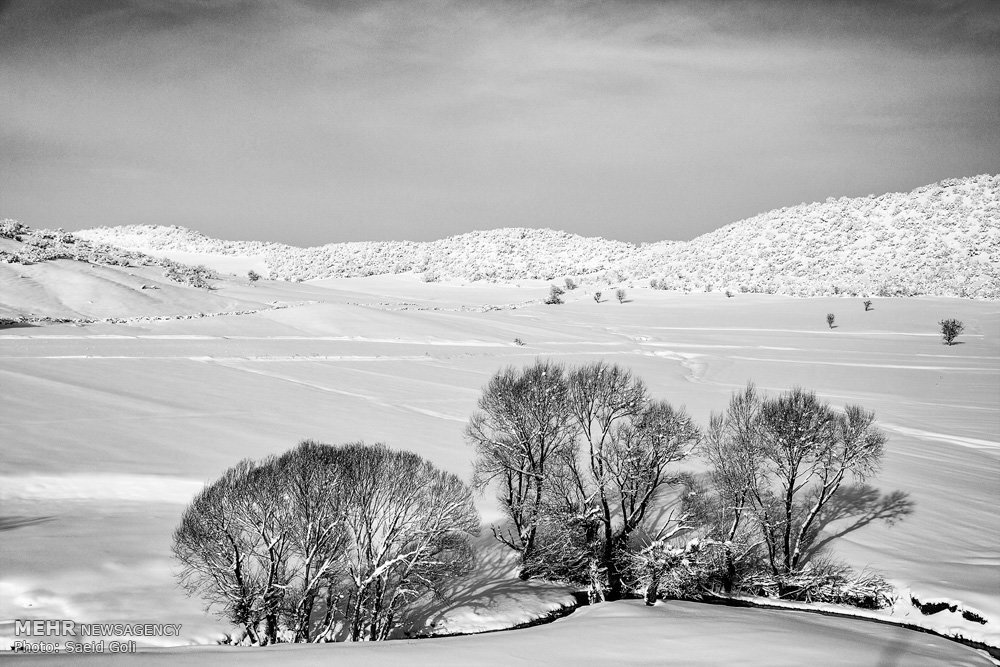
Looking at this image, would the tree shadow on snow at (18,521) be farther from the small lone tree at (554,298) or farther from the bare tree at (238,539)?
the small lone tree at (554,298)

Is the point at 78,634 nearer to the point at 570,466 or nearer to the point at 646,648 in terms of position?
the point at 646,648

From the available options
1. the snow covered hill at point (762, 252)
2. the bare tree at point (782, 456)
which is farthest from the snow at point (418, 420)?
the snow covered hill at point (762, 252)

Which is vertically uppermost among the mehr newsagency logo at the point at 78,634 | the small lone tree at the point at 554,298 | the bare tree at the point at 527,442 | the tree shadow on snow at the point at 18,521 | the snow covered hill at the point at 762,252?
the snow covered hill at the point at 762,252

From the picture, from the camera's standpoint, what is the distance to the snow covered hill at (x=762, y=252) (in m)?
74.1

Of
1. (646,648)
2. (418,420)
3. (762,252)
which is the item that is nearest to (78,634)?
(646,648)

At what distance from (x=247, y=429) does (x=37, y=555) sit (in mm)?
10716

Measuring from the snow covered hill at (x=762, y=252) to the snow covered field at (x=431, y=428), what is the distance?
17601mm

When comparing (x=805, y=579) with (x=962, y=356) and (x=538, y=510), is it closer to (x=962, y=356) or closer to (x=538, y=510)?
(x=538, y=510)

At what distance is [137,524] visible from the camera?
17188mm

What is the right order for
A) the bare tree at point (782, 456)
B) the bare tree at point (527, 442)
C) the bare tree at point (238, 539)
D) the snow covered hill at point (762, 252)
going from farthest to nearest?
the snow covered hill at point (762, 252) → the bare tree at point (782, 456) → the bare tree at point (527, 442) → the bare tree at point (238, 539)

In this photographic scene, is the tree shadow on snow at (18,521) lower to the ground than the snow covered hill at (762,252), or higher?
lower

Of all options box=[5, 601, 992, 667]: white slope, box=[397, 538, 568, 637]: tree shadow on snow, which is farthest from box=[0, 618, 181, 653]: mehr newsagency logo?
box=[397, 538, 568, 637]: tree shadow on snow

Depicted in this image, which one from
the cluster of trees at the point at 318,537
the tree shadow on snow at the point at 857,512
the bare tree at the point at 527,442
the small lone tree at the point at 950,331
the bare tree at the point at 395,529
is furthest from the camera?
the small lone tree at the point at 950,331

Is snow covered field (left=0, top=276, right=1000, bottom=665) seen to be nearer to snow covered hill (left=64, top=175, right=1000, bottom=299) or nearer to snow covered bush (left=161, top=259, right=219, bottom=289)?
snow covered bush (left=161, top=259, right=219, bottom=289)
